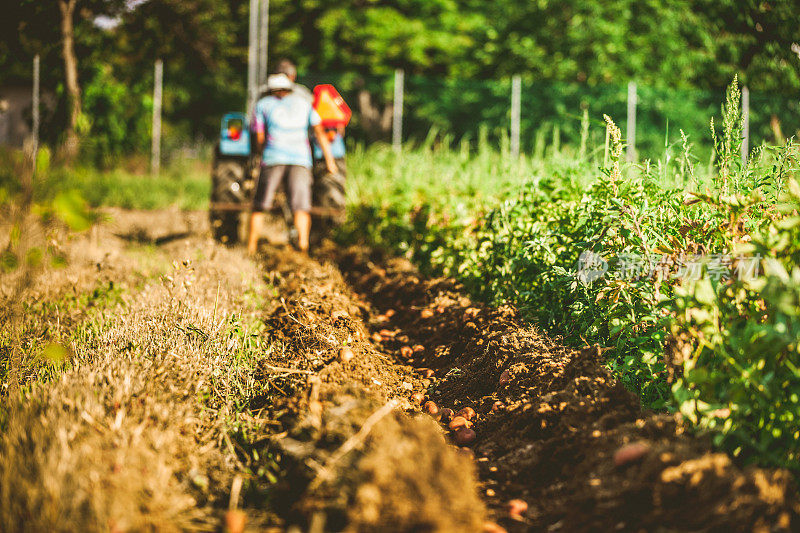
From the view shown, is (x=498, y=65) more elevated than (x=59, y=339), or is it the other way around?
(x=498, y=65)

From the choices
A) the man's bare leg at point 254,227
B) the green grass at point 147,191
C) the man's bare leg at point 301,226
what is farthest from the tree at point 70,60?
the man's bare leg at point 301,226

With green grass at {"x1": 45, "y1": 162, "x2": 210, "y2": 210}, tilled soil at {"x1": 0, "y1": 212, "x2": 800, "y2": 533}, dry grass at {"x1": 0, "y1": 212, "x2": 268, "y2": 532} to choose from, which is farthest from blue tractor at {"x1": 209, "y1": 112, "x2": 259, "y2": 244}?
green grass at {"x1": 45, "y1": 162, "x2": 210, "y2": 210}

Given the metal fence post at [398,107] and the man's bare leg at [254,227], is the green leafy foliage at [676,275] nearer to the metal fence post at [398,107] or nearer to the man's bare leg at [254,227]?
the man's bare leg at [254,227]

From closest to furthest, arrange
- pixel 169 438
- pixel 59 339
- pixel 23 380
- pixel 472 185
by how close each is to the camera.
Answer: pixel 169 438 < pixel 23 380 < pixel 59 339 < pixel 472 185

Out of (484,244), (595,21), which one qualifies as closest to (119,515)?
(484,244)

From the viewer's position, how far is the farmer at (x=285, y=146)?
6.14 metres

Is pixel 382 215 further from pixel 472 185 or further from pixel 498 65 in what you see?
pixel 498 65

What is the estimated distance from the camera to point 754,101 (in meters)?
12.2

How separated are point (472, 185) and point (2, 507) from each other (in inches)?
164

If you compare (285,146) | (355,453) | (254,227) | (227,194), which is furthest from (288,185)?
(355,453)

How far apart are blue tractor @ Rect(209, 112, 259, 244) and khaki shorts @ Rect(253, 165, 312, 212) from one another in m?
0.73

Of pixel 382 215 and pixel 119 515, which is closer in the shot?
pixel 119 515

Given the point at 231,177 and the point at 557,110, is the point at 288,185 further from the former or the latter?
the point at 557,110

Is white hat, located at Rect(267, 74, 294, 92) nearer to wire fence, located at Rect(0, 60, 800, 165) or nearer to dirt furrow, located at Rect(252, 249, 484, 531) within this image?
dirt furrow, located at Rect(252, 249, 484, 531)
